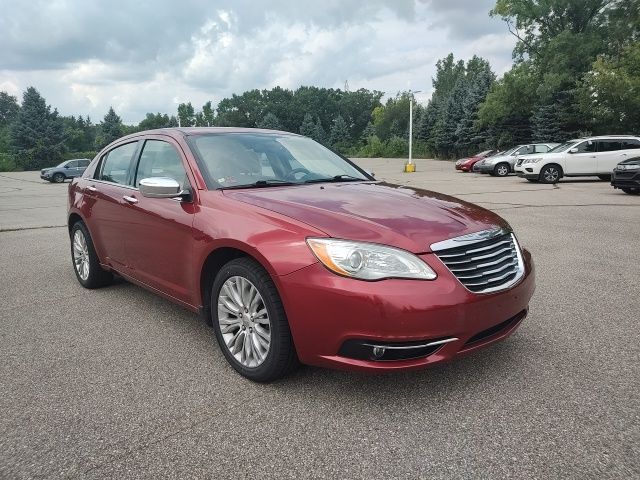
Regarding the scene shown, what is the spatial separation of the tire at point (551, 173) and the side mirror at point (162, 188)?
61.3 feet

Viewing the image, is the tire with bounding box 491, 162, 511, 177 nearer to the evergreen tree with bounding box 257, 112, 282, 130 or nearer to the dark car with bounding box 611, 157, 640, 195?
the dark car with bounding box 611, 157, 640, 195

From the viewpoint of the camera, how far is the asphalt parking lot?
89.0 inches

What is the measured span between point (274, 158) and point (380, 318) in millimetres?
1920

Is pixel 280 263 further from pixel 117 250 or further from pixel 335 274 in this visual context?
pixel 117 250

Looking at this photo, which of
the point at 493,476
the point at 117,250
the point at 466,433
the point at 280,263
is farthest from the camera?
the point at 117,250

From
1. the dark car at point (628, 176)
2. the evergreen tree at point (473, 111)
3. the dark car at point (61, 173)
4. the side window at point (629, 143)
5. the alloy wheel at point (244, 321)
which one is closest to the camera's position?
the alloy wheel at point (244, 321)

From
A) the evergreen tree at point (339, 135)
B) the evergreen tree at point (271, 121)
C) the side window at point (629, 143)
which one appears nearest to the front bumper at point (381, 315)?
the side window at point (629, 143)

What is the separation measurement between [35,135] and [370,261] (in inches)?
2556

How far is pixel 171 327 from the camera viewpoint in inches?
158

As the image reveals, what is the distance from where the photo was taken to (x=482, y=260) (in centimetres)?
281

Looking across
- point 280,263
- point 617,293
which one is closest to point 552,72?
point 617,293

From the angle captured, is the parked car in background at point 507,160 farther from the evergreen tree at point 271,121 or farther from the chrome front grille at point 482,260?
the evergreen tree at point 271,121

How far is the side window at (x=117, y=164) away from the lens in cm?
454

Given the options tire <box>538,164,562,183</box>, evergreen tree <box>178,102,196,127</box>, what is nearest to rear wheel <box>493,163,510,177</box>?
tire <box>538,164,562,183</box>
